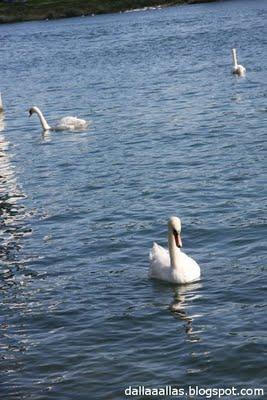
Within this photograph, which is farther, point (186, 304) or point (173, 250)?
point (173, 250)

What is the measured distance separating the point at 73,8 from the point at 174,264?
102294mm

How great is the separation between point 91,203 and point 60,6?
98886mm

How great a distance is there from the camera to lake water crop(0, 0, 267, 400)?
40.3 ft

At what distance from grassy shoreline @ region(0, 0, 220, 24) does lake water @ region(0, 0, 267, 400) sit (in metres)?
72.7

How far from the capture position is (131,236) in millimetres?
17969

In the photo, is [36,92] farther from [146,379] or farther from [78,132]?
[146,379]

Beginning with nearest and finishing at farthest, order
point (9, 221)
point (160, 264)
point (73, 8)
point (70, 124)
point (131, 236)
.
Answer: point (160, 264) → point (131, 236) → point (9, 221) → point (70, 124) → point (73, 8)

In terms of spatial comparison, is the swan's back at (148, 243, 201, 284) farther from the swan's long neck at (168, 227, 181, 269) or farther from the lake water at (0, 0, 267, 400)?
the lake water at (0, 0, 267, 400)

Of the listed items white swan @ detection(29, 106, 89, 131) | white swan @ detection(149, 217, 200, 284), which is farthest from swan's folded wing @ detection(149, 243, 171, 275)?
white swan @ detection(29, 106, 89, 131)

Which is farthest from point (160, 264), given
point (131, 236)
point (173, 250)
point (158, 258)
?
point (131, 236)

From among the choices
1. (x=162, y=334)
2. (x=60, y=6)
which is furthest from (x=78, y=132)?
(x=60, y=6)

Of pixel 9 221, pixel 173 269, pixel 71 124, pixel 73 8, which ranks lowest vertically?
pixel 73 8

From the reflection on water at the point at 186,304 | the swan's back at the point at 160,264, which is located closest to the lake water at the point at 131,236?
the reflection on water at the point at 186,304

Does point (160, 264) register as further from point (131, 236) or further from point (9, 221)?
point (9, 221)
